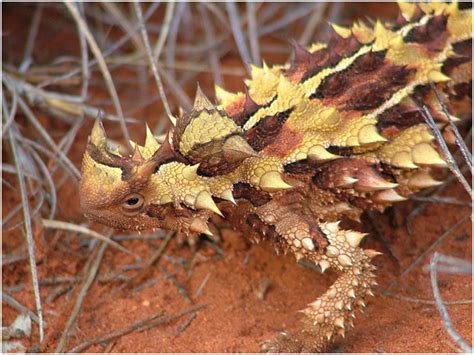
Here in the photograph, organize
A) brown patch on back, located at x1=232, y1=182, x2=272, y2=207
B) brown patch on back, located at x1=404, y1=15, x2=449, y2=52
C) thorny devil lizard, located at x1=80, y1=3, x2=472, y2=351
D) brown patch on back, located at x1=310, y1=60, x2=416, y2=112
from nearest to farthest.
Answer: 1. thorny devil lizard, located at x1=80, y1=3, x2=472, y2=351
2. brown patch on back, located at x1=232, y1=182, x2=272, y2=207
3. brown patch on back, located at x1=310, y1=60, x2=416, y2=112
4. brown patch on back, located at x1=404, y1=15, x2=449, y2=52

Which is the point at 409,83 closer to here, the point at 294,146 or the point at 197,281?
the point at 294,146

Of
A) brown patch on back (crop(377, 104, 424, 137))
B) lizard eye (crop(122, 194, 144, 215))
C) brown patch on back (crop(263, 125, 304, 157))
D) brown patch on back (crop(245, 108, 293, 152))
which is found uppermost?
lizard eye (crop(122, 194, 144, 215))

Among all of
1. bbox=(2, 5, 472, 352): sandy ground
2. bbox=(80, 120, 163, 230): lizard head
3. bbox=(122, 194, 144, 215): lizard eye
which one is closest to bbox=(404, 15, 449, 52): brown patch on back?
bbox=(2, 5, 472, 352): sandy ground

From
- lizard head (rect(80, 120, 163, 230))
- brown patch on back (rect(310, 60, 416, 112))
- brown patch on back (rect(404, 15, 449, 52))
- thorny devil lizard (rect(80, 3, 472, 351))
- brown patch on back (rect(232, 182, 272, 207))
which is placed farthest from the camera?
brown patch on back (rect(404, 15, 449, 52))

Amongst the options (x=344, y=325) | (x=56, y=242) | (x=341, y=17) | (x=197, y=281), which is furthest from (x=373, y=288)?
(x=341, y=17)

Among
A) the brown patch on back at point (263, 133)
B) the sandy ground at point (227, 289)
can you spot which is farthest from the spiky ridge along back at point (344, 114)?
the sandy ground at point (227, 289)

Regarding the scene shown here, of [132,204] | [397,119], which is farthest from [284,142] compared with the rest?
[132,204]

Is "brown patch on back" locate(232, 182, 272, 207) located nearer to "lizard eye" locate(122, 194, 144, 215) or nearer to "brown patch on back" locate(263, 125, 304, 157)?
"brown patch on back" locate(263, 125, 304, 157)
